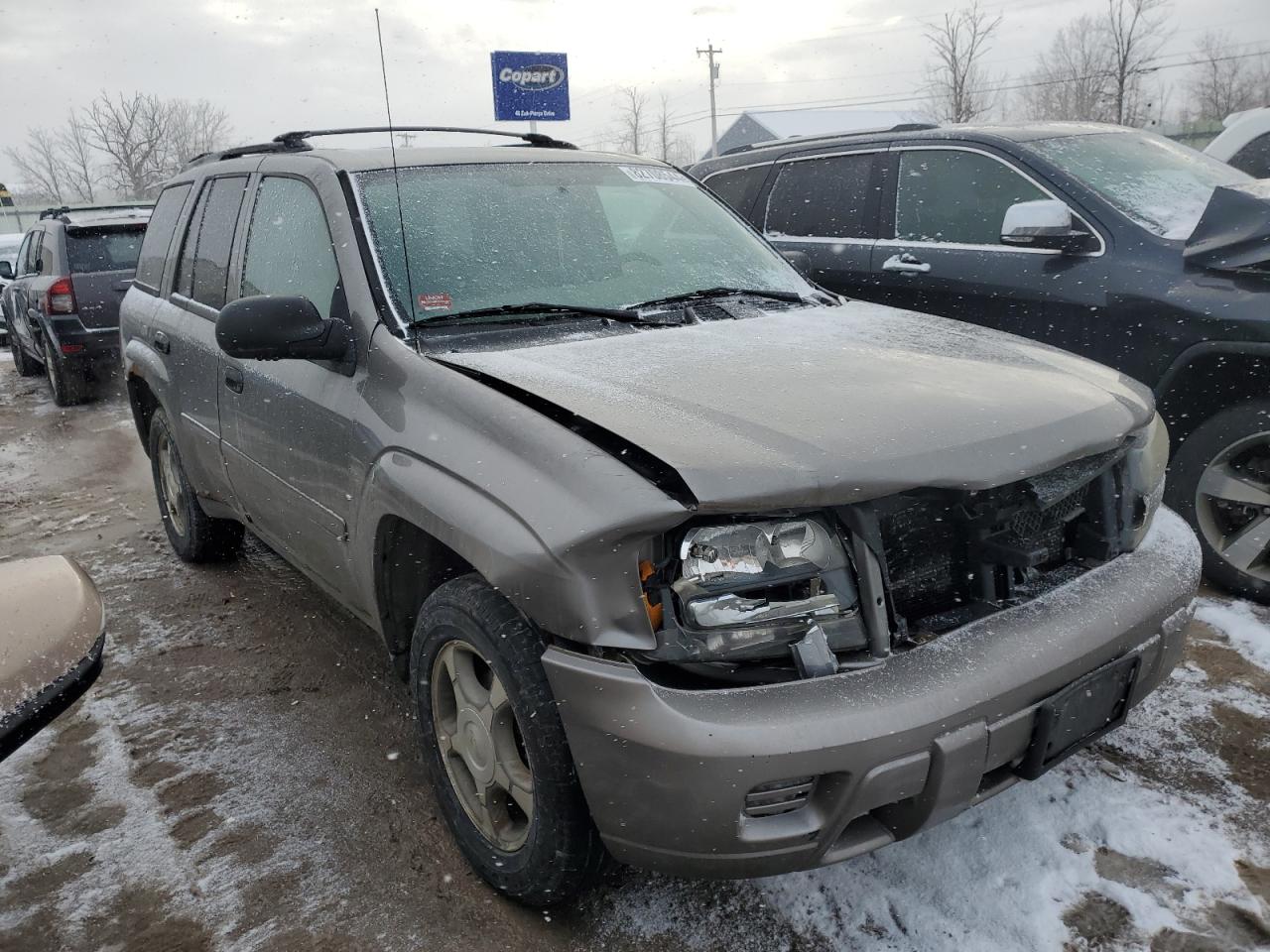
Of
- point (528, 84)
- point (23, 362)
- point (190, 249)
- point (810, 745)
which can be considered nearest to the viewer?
point (810, 745)

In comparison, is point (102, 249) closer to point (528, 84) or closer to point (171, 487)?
point (528, 84)

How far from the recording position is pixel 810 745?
1.73 metres

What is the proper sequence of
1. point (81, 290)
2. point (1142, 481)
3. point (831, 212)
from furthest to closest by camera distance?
point (81, 290), point (831, 212), point (1142, 481)

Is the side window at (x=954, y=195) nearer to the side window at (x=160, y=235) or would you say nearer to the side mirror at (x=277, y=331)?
the side mirror at (x=277, y=331)

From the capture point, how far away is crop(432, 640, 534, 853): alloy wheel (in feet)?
7.24

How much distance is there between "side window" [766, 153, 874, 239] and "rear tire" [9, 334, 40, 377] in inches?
415

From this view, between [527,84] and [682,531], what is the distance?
1028 centimetres

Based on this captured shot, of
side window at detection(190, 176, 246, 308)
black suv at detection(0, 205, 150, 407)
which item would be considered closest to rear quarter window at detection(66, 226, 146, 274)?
black suv at detection(0, 205, 150, 407)

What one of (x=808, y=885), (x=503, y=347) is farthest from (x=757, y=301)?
(x=808, y=885)

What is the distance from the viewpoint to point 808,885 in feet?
7.61

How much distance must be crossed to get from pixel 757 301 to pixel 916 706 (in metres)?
1.67

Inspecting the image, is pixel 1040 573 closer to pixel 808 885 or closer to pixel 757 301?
pixel 808 885

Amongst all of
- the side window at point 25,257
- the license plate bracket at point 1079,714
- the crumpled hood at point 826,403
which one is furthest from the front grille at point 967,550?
the side window at point 25,257

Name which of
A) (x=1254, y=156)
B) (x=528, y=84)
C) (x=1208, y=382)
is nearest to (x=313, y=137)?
(x=1208, y=382)
